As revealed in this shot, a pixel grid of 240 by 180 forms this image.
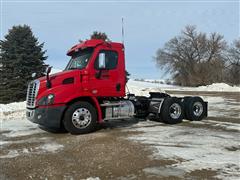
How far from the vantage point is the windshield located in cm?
1077

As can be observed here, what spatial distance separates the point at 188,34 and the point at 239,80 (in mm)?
14952

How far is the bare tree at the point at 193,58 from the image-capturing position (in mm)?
73000

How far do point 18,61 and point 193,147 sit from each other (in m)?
35.3

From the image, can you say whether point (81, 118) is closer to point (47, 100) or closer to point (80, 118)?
point (80, 118)

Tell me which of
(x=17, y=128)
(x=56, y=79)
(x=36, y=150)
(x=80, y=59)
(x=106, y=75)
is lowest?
(x=36, y=150)

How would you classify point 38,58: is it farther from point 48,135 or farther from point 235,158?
point 235,158

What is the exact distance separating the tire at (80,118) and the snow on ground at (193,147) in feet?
4.41

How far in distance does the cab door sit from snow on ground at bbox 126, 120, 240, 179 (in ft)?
4.49

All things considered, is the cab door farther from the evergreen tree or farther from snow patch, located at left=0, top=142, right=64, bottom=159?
the evergreen tree

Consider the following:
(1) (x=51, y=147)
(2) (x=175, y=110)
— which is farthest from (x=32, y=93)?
(2) (x=175, y=110)

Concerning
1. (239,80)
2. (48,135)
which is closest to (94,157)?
(48,135)

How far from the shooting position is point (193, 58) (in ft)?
252

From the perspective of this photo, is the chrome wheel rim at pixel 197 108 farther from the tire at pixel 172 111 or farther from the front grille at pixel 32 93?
the front grille at pixel 32 93

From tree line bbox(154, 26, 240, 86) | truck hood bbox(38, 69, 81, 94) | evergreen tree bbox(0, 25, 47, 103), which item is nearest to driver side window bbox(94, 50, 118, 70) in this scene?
truck hood bbox(38, 69, 81, 94)
